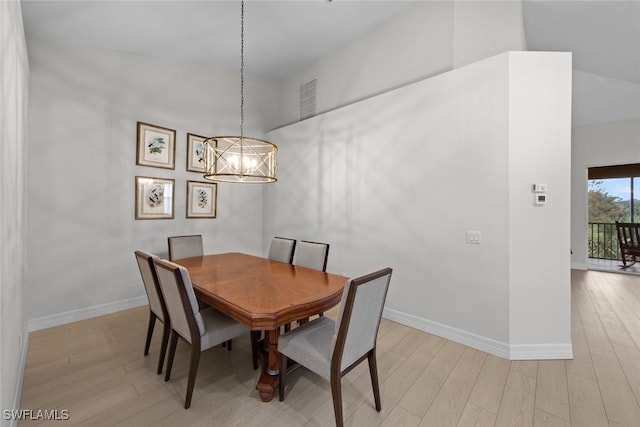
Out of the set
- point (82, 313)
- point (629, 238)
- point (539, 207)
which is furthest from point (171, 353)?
point (629, 238)

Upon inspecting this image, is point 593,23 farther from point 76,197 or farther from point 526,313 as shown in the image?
point 76,197

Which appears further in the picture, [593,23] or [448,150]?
[593,23]

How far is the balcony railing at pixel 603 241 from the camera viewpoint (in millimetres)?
6574

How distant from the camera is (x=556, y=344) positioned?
230 centimetres

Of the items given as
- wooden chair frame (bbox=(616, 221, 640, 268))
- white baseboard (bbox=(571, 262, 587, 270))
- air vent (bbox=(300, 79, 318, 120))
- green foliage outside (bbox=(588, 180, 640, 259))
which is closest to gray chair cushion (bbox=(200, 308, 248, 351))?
air vent (bbox=(300, 79, 318, 120))

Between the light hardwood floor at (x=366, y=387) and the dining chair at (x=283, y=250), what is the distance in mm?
900

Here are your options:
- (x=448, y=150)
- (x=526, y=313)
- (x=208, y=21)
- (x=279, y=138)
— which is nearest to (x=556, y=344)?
(x=526, y=313)

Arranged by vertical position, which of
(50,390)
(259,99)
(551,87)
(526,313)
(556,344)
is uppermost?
(259,99)

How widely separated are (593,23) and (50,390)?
20.0 feet

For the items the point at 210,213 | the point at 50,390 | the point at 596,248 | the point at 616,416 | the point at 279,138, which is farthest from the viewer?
the point at 596,248

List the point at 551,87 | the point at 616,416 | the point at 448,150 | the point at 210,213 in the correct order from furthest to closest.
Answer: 1. the point at 210,213
2. the point at 448,150
3. the point at 551,87
4. the point at 616,416

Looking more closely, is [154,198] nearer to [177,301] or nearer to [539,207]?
[177,301]

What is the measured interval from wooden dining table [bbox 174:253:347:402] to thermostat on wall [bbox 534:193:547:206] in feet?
5.89

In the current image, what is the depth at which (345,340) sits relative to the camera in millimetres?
1452
